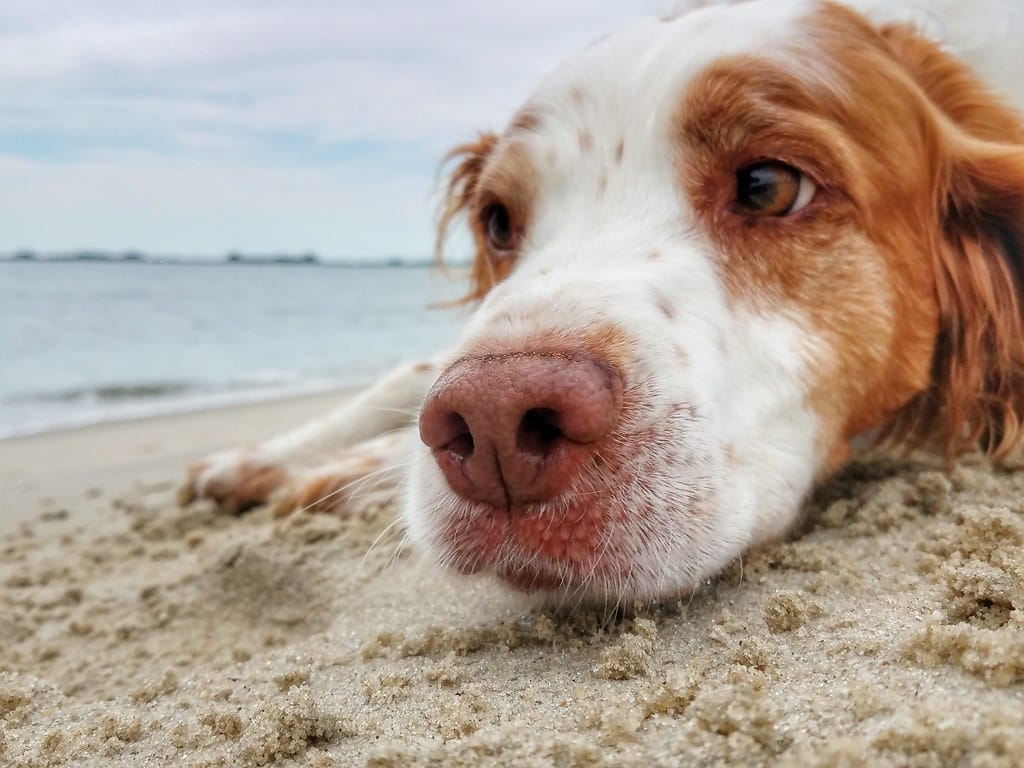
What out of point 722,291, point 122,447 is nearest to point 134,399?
point 122,447

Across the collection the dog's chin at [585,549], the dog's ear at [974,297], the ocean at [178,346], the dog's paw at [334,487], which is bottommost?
the ocean at [178,346]

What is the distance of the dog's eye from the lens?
199 centimetres

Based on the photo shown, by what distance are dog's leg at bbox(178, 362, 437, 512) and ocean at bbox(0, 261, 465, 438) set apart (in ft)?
1.20

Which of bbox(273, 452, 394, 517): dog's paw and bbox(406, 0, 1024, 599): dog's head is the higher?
bbox(406, 0, 1024, 599): dog's head

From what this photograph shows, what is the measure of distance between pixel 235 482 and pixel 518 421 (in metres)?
2.35

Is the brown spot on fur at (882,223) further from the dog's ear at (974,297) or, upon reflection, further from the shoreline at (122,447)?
the shoreline at (122,447)

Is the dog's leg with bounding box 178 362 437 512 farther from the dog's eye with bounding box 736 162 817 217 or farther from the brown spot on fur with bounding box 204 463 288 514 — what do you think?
the dog's eye with bounding box 736 162 817 217

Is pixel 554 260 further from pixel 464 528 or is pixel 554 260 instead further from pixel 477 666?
pixel 477 666

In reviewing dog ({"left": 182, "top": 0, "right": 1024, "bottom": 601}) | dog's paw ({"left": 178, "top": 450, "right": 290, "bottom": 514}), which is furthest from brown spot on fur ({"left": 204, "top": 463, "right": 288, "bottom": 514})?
dog ({"left": 182, "top": 0, "right": 1024, "bottom": 601})

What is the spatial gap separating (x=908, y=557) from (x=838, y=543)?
0.50ft

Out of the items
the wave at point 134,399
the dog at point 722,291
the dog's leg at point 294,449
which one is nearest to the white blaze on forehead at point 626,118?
the dog at point 722,291

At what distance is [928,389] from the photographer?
7.45 ft

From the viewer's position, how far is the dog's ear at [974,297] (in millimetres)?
2234

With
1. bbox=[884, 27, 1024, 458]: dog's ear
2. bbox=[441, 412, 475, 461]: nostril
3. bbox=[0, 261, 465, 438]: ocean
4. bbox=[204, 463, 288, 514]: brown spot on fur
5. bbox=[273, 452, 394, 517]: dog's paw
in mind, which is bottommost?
bbox=[0, 261, 465, 438]: ocean
